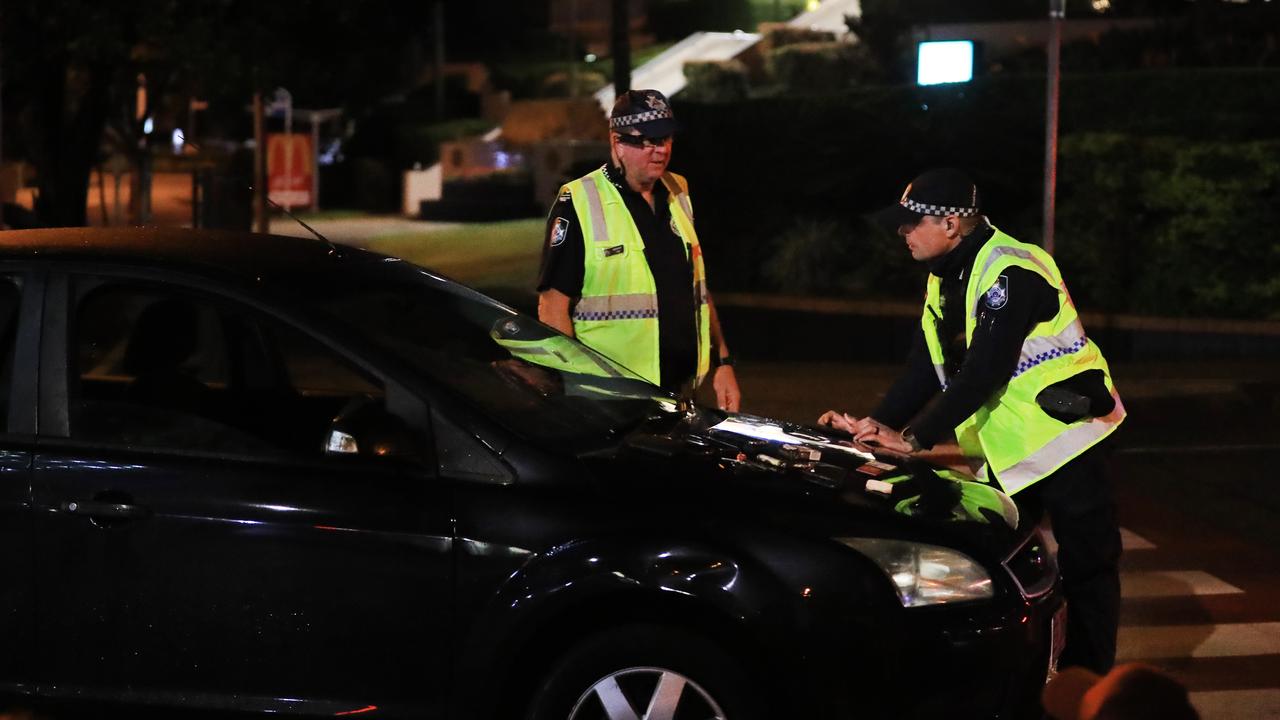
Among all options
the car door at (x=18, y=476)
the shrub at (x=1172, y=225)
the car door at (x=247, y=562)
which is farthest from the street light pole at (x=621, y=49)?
the car door at (x=247, y=562)

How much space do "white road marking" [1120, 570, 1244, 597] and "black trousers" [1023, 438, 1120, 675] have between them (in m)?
1.87

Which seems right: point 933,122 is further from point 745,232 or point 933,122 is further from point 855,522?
point 855,522

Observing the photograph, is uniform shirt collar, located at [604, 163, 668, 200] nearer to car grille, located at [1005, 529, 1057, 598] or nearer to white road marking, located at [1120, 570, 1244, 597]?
car grille, located at [1005, 529, 1057, 598]

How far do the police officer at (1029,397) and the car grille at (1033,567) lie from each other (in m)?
0.51

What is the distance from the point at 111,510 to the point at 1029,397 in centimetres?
271

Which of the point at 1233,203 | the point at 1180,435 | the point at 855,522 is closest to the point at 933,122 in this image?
the point at 1233,203

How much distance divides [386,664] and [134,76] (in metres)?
15.3

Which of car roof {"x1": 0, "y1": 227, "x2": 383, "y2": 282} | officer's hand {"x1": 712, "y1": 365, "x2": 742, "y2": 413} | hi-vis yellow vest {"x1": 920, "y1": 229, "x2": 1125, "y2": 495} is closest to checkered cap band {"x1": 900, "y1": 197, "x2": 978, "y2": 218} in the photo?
hi-vis yellow vest {"x1": 920, "y1": 229, "x2": 1125, "y2": 495}

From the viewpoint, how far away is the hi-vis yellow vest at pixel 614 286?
6.33m

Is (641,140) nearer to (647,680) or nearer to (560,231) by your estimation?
(560,231)

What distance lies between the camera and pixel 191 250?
16.1ft

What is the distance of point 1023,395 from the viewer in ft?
18.2

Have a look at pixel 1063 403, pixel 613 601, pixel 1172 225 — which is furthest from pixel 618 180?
pixel 1172 225

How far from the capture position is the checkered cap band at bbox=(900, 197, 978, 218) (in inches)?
218
